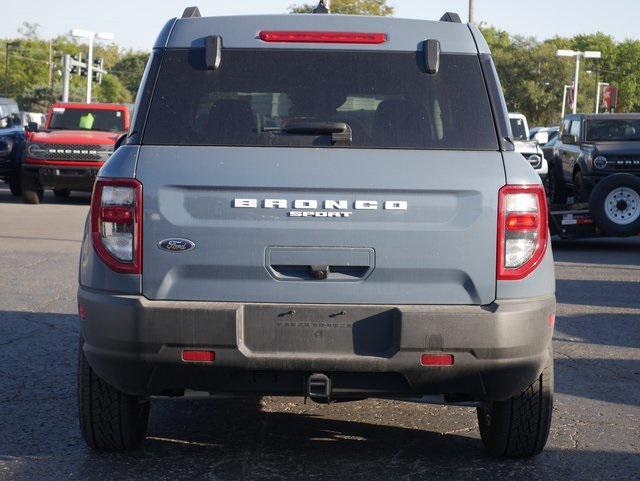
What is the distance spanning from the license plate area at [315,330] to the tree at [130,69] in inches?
5028

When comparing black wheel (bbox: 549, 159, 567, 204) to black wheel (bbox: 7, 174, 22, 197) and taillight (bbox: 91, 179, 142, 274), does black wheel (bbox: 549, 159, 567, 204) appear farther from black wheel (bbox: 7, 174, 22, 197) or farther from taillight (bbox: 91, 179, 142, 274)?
taillight (bbox: 91, 179, 142, 274)

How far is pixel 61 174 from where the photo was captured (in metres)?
21.6

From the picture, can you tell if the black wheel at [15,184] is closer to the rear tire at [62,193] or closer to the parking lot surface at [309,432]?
the rear tire at [62,193]

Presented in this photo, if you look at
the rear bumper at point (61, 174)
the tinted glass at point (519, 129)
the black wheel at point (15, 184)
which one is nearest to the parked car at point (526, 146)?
the tinted glass at point (519, 129)

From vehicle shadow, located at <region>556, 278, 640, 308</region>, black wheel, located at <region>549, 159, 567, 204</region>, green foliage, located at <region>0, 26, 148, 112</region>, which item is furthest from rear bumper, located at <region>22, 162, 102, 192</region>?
green foliage, located at <region>0, 26, 148, 112</region>

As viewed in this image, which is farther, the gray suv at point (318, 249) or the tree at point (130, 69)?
the tree at point (130, 69)

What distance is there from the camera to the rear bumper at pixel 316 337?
4.58 meters

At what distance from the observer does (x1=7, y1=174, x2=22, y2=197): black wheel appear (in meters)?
23.3

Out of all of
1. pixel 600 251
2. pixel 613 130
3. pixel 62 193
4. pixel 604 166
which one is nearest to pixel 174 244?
pixel 600 251

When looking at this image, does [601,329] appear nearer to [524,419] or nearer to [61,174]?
[524,419]

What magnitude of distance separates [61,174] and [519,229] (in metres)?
17.8

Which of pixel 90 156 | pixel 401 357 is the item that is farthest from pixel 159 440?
pixel 90 156

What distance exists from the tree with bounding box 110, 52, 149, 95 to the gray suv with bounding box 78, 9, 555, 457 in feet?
418

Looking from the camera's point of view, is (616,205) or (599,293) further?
(616,205)
